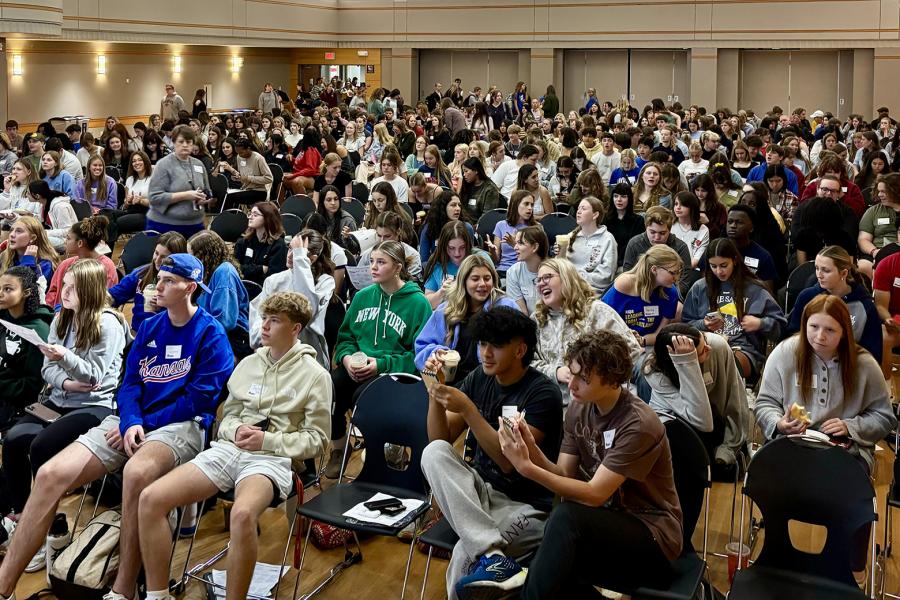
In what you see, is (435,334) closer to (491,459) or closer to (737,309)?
(491,459)

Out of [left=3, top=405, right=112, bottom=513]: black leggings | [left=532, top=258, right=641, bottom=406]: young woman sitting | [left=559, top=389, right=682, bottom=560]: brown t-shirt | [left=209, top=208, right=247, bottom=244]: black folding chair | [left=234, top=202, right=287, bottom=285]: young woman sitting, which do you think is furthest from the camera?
[left=209, top=208, right=247, bottom=244]: black folding chair

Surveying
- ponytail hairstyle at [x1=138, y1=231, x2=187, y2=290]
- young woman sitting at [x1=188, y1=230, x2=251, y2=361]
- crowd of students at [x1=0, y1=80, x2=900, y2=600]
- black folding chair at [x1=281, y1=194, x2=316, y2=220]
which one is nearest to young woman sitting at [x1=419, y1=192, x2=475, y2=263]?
crowd of students at [x1=0, y1=80, x2=900, y2=600]

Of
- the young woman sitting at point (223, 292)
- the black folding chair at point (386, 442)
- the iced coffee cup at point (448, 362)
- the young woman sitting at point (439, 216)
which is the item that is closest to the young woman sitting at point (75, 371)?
the young woman sitting at point (223, 292)

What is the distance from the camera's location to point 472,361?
537 centimetres

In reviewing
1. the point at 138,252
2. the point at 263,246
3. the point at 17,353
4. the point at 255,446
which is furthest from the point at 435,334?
the point at 138,252

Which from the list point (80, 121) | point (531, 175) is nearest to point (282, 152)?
point (531, 175)

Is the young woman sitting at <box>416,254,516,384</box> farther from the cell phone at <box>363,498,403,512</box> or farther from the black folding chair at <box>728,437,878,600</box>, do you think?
the black folding chair at <box>728,437,878,600</box>

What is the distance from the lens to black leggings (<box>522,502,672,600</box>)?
3496 mm

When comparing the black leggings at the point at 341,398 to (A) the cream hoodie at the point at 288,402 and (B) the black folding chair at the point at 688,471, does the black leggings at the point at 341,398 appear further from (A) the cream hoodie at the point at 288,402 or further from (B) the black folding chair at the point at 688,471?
(B) the black folding chair at the point at 688,471

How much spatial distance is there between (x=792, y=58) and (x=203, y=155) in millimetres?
15863

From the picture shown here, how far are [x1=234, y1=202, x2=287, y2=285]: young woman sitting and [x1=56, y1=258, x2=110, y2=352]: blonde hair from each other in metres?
2.24

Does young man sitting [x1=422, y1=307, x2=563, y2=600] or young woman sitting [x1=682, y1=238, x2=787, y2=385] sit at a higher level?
young woman sitting [x1=682, y1=238, x2=787, y2=385]

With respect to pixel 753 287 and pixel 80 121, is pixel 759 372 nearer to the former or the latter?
pixel 753 287

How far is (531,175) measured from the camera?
9203 millimetres
